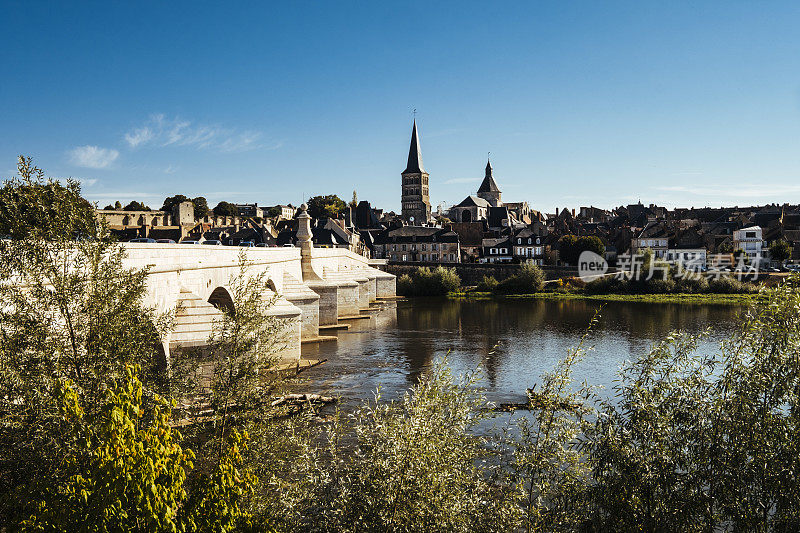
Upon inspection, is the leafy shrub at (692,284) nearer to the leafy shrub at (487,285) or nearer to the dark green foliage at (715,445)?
the leafy shrub at (487,285)

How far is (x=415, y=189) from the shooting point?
A: 129625 mm

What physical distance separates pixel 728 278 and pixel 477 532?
194 feet

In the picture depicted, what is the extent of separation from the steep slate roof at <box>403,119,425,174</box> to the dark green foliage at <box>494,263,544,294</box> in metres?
65.4

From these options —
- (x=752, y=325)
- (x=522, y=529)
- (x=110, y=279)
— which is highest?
(x=110, y=279)

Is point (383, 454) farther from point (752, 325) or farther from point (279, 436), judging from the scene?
point (752, 325)

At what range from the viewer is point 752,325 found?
32.7ft

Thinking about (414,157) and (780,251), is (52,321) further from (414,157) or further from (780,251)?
(414,157)

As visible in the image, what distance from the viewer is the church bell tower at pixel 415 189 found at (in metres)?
129

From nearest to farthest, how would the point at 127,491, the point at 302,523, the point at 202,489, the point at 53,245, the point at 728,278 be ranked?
the point at 127,491
the point at 202,489
the point at 302,523
the point at 53,245
the point at 728,278

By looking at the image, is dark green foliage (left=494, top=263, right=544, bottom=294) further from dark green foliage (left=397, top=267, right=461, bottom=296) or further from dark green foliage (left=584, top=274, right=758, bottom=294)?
dark green foliage (left=584, top=274, right=758, bottom=294)

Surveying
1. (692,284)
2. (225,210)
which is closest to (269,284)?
(692,284)

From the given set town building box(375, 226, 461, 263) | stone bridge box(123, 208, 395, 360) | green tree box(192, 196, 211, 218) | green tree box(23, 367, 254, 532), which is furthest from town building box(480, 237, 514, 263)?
green tree box(23, 367, 254, 532)

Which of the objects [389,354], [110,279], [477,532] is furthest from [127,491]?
[389,354]

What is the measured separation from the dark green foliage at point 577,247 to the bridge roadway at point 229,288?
33330mm
